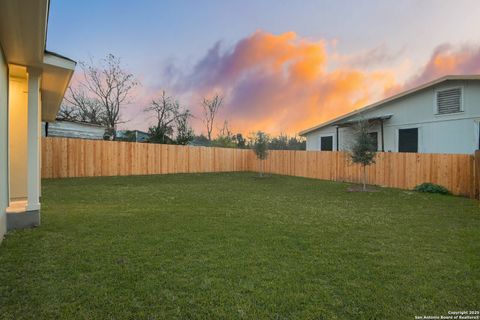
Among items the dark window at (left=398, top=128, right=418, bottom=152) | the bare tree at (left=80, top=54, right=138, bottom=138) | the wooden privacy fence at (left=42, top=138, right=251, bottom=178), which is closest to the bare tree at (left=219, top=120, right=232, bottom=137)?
the bare tree at (left=80, top=54, right=138, bottom=138)

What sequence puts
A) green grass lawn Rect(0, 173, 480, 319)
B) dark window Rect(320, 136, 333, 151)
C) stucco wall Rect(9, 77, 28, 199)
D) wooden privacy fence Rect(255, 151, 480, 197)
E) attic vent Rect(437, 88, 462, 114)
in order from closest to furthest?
green grass lawn Rect(0, 173, 480, 319), stucco wall Rect(9, 77, 28, 199), wooden privacy fence Rect(255, 151, 480, 197), attic vent Rect(437, 88, 462, 114), dark window Rect(320, 136, 333, 151)

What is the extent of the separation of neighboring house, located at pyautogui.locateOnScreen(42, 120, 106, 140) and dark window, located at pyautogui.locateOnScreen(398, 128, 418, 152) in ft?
53.8

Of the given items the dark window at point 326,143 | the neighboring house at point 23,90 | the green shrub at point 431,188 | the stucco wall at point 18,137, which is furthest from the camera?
the dark window at point 326,143

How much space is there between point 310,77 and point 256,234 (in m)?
11.0

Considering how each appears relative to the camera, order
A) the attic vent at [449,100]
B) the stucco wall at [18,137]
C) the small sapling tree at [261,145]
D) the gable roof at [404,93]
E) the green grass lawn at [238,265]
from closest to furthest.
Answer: the green grass lawn at [238,265] → the stucco wall at [18,137] → the gable roof at [404,93] → the attic vent at [449,100] → the small sapling tree at [261,145]

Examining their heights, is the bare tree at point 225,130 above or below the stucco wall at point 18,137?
above

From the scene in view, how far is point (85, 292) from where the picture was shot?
2.30 meters

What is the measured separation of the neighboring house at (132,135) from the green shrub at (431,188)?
18.6 m

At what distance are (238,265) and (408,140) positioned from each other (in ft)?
40.1

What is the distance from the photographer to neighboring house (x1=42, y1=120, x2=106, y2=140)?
14295 mm

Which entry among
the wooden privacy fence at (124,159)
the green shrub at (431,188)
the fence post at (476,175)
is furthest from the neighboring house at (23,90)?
the green shrub at (431,188)

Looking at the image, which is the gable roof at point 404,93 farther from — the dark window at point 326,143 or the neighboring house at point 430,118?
Answer: the dark window at point 326,143

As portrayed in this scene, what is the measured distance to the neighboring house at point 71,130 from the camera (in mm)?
14295

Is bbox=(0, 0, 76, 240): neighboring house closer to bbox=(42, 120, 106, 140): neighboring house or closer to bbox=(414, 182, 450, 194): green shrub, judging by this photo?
bbox=(42, 120, 106, 140): neighboring house
